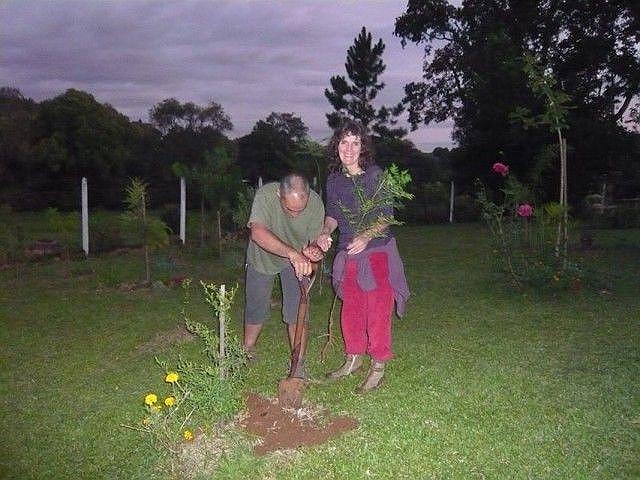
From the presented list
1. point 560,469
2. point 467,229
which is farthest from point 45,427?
Result: point 467,229

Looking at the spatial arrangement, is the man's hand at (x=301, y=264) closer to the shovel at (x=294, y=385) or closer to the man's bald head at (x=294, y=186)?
the shovel at (x=294, y=385)

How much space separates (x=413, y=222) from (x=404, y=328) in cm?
1395

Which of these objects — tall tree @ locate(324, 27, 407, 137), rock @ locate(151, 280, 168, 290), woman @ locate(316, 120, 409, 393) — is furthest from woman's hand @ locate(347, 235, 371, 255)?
tall tree @ locate(324, 27, 407, 137)

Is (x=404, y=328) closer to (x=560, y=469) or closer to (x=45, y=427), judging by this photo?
(x=560, y=469)

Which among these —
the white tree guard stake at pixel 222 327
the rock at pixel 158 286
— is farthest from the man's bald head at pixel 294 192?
the rock at pixel 158 286

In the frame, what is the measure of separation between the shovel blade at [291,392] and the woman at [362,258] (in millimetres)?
564

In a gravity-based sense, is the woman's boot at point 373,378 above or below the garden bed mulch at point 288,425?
above

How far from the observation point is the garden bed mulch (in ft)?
10.5

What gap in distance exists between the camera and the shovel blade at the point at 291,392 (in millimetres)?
3510

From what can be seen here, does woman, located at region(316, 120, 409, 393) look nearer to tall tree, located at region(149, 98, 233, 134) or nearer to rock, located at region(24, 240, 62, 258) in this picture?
rock, located at region(24, 240, 62, 258)

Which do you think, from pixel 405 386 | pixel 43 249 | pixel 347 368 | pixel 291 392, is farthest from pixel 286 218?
pixel 43 249

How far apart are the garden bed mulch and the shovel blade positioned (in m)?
0.04

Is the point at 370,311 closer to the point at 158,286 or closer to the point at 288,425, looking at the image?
the point at 288,425

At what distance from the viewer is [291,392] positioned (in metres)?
3.52
